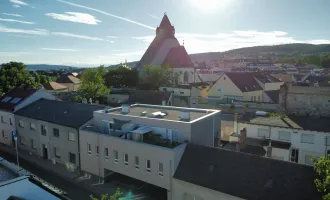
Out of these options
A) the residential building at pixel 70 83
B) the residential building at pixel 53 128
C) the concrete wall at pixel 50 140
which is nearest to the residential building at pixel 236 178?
the residential building at pixel 53 128

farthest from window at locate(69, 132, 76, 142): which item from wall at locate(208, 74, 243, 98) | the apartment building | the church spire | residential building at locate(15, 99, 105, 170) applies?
the church spire

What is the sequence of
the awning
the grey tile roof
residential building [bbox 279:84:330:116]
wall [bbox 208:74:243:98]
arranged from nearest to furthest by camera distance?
the awning < the grey tile roof < residential building [bbox 279:84:330:116] < wall [bbox 208:74:243:98]

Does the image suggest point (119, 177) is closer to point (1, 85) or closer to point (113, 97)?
point (113, 97)

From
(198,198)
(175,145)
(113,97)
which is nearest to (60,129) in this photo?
(175,145)

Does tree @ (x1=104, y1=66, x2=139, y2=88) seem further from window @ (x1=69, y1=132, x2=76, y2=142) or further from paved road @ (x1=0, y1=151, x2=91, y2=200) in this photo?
window @ (x1=69, y1=132, x2=76, y2=142)

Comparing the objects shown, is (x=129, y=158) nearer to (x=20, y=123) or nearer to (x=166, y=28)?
(x=20, y=123)

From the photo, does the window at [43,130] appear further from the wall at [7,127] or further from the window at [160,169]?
the window at [160,169]
